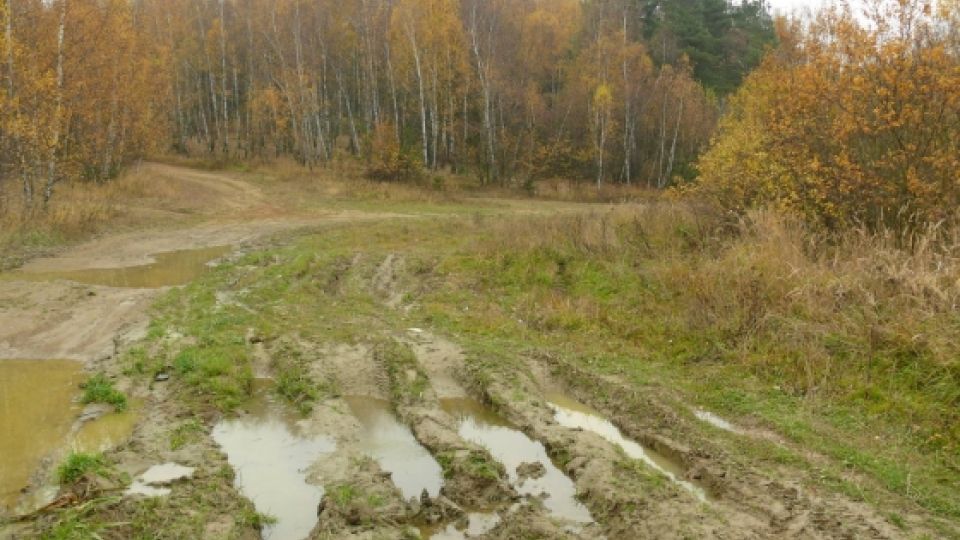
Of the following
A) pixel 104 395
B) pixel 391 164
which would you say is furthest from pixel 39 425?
pixel 391 164

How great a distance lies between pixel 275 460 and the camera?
6.99m

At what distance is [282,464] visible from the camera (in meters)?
6.91

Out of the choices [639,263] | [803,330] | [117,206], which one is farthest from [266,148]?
[803,330]

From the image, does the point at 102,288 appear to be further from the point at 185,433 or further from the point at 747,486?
the point at 747,486

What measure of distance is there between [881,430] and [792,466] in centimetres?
143

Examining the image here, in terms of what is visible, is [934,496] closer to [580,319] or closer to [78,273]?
[580,319]

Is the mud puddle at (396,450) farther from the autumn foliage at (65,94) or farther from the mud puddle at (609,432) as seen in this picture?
the autumn foliage at (65,94)

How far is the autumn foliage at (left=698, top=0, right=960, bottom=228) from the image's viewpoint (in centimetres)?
1175

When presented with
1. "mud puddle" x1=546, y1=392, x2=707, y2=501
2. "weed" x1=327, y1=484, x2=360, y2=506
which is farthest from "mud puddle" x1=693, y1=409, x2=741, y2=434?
"weed" x1=327, y1=484, x2=360, y2=506

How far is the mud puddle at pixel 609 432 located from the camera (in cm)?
667

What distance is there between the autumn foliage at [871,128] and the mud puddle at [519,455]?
25.3 feet

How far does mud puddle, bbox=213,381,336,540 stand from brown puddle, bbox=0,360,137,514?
1.18 metres

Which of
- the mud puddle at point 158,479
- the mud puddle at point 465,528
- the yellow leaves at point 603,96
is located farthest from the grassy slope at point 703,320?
the yellow leaves at point 603,96

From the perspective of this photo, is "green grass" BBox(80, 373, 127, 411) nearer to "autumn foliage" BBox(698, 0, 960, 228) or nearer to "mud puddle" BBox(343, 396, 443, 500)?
"mud puddle" BBox(343, 396, 443, 500)
